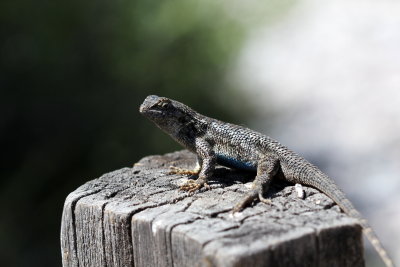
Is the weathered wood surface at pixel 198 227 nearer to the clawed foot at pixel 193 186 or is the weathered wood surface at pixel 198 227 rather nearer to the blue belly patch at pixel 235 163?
the clawed foot at pixel 193 186

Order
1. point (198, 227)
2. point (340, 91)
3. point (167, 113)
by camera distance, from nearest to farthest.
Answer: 1. point (198, 227)
2. point (167, 113)
3. point (340, 91)

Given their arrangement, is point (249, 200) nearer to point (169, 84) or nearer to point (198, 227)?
point (198, 227)

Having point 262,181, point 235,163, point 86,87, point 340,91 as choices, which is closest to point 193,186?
point 262,181

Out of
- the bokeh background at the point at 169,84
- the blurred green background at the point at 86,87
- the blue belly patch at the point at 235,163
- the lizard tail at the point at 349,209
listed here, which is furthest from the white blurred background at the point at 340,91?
the lizard tail at the point at 349,209

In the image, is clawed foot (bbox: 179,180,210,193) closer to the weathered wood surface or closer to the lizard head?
the weathered wood surface

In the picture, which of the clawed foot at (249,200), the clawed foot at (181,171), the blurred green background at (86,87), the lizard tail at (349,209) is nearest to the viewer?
the lizard tail at (349,209)

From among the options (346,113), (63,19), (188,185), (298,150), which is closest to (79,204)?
(188,185)

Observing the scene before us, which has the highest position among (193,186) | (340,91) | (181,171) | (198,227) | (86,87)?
(86,87)
